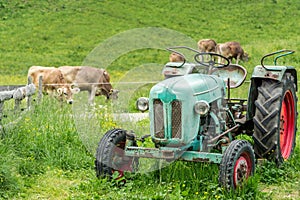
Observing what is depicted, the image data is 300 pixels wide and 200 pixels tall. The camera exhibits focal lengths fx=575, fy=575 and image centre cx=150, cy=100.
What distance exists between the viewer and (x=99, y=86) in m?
17.1

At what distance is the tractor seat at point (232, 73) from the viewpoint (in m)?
7.83

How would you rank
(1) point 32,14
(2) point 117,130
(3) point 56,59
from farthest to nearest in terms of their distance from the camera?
(1) point 32,14, (3) point 56,59, (2) point 117,130

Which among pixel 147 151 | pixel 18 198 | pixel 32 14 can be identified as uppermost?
pixel 32 14

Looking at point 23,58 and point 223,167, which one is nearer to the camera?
point 223,167

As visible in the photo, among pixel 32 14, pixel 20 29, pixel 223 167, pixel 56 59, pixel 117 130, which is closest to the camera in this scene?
pixel 223 167

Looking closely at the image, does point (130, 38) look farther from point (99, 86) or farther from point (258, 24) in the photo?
point (258, 24)

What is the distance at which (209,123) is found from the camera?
7055 mm

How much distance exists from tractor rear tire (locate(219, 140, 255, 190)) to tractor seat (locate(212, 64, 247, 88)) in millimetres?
1342

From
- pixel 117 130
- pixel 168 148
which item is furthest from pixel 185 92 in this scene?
pixel 117 130

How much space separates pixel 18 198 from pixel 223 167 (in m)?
2.41

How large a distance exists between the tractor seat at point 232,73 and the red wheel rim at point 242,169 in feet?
4.41

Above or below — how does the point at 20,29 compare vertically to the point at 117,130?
above

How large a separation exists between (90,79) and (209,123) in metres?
10.9

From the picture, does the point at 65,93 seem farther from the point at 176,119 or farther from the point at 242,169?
the point at 242,169
